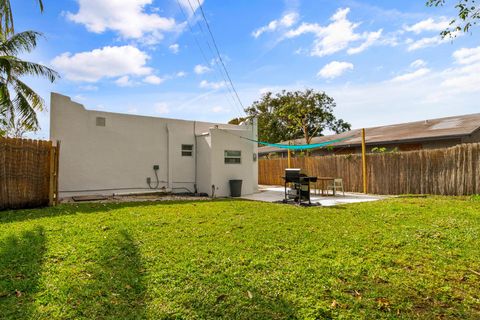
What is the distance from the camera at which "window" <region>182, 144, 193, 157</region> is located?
45.1ft

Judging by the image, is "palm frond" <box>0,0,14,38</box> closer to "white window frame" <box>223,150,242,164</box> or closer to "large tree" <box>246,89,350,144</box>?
"white window frame" <box>223,150,242,164</box>

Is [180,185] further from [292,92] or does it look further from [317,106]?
[292,92]

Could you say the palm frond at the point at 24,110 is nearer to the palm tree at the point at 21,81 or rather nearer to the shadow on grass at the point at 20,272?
the palm tree at the point at 21,81

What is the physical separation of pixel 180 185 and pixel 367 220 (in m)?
8.77

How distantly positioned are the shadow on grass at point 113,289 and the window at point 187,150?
921 cm

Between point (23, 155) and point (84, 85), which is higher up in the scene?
point (84, 85)

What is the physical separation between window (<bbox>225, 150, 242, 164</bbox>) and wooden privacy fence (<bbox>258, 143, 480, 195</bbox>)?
500 centimetres

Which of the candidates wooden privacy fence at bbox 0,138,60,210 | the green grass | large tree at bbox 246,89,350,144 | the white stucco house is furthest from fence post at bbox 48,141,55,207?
large tree at bbox 246,89,350,144

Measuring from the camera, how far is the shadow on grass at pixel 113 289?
2893mm

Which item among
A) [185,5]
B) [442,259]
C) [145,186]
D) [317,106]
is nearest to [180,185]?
[145,186]

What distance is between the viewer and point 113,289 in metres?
3.36

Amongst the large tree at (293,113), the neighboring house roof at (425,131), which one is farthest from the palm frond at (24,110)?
the large tree at (293,113)

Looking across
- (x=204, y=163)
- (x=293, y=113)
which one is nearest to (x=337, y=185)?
(x=204, y=163)

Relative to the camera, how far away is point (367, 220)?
694 centimetres
